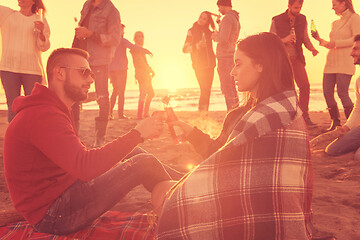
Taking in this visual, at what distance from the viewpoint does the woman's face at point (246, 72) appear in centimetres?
226

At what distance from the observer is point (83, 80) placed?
2615 mm

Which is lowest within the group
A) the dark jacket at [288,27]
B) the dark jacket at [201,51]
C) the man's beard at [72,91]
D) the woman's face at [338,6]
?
the man's beard at [72,91]

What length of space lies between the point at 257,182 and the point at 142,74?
27.5 ft

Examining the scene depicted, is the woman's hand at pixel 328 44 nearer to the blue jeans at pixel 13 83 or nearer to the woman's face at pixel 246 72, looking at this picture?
the woman's face at pixel 246 72

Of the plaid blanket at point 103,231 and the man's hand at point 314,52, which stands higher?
the man's hand at point 314,52

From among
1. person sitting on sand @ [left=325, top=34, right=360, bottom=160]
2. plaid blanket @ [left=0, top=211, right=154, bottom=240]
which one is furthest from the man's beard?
person sitting on sand @ [left=325, top=34, right=360, bottom=160]

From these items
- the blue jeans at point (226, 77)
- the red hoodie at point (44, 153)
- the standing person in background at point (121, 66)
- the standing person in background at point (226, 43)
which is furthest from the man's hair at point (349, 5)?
the red hoodie at point (44, 153)

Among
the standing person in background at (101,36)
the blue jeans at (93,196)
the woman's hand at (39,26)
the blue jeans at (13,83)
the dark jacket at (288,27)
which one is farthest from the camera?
the dark jacket at (288,27)

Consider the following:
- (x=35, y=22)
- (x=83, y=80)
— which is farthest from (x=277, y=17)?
(x=83, y=80)

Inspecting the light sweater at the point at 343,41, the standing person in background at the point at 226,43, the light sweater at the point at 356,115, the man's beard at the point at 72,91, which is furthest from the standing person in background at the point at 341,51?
the man's beard at the point at 72,91

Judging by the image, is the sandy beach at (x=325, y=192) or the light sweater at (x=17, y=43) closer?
the sandy beach at (x=325, y=192)

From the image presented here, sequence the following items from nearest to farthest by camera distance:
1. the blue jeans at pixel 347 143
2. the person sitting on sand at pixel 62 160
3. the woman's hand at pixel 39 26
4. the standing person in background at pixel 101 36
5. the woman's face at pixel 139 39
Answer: the person sitting on sand at pixel 62 160 → the woman's hand at pixel 39 26 → the blue jeans at pixel 347 143 → the standing person in background at pixel 101 36 → the woman's face at pixel 139 39

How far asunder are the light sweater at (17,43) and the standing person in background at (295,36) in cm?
483

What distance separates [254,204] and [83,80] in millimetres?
1540
